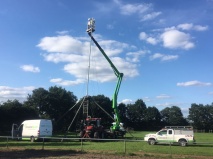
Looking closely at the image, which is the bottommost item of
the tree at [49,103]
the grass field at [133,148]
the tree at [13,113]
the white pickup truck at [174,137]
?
the grass field at [133,148]

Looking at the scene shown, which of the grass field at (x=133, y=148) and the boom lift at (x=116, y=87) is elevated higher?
the boom lift at (x=116, y=87)

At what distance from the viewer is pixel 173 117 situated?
16650cm

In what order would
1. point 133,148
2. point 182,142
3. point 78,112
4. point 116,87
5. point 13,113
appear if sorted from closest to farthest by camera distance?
point 133,148 → point 182,142 → point 116,87 → point 78,112 → point 13,113

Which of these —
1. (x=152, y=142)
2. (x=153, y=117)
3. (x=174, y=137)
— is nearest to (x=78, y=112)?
(x=152, y=142)

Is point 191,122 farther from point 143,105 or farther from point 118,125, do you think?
point 118,125

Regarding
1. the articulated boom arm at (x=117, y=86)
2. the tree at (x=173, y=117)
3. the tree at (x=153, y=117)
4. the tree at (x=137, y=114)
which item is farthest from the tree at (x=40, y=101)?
the tree at (x=173, y=117)

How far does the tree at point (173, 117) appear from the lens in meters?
162

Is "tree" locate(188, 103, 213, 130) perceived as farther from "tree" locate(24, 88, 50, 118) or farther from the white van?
the white van

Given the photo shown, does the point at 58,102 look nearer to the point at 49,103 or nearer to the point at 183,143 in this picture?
the point at 49,103

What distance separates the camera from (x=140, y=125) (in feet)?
466

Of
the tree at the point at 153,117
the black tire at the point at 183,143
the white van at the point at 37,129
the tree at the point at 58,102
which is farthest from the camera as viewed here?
the tree at the point at 153,117

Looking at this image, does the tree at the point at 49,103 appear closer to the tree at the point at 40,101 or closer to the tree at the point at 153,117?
the tree at the point at 40,101

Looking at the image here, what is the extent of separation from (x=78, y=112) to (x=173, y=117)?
407 feet

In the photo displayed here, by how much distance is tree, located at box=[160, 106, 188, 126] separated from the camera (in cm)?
16180
